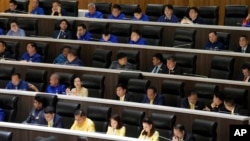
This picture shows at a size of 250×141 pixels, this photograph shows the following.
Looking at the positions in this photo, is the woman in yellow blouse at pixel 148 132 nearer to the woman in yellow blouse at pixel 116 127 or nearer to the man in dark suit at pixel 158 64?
the woman in yellow blouse at pixel 116 127

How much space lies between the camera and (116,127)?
538 centimetres

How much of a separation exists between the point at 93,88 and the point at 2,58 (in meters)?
1.52

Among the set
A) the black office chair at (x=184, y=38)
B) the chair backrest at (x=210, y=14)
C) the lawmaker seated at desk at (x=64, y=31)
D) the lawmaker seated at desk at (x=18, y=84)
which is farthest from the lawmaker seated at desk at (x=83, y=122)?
the chair backrest at (x=210, y=14)

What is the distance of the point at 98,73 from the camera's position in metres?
6.68

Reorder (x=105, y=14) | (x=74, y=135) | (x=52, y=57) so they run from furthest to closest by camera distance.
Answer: (x=105, y=14)
(x=52, y=57)
(x=74, y=135)

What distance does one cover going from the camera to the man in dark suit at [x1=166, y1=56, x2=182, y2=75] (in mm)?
6488

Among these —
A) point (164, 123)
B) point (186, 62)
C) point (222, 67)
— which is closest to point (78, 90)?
point (186, 62)

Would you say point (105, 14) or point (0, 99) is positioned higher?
point (105, 14)

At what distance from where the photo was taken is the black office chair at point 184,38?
7.02m

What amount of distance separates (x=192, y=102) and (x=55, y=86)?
5.22 feet

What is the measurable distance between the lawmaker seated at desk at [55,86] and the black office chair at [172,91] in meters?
1.15

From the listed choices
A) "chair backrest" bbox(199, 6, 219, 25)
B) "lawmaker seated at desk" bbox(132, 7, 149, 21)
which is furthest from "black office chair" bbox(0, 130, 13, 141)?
"chair backrest" bbox(199, 6, 219, 25)

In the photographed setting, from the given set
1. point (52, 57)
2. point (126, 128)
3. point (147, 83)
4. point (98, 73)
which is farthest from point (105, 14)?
point (126, 128)

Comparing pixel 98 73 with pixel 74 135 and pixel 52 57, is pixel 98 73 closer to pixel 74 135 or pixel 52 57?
pixel 52 57
